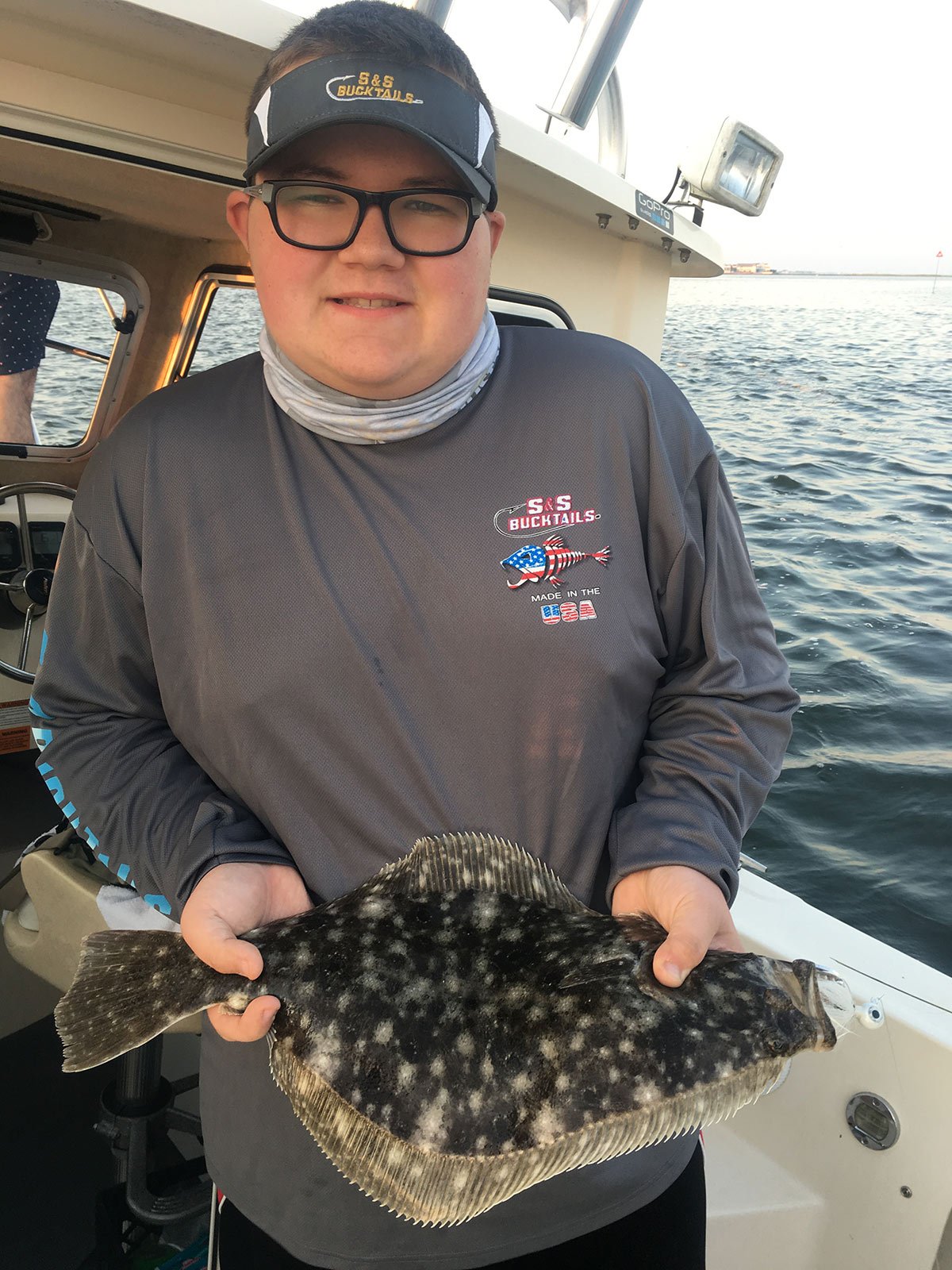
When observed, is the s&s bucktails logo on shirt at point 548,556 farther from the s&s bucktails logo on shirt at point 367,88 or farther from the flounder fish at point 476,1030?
the s&s bucktails logo on shirt at point 367,88

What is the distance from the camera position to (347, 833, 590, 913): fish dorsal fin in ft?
4.99

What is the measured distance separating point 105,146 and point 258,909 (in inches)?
76.4

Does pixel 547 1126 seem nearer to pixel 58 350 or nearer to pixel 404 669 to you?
pixel 404 669

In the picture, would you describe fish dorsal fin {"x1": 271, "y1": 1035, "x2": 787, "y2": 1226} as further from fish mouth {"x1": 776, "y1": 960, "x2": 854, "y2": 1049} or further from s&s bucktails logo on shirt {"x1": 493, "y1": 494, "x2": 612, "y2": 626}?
s&s bucktails logo on shirt {"x1": 493, "y1": 494, "x2": 612, "y2": 626}

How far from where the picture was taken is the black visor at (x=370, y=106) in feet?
4.71

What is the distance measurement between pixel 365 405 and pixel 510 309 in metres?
2.47

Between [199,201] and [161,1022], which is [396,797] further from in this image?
[199,201]

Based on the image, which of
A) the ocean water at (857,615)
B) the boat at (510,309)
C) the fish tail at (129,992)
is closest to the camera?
the fish tail at (129,992)

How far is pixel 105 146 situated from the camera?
95.0 inches

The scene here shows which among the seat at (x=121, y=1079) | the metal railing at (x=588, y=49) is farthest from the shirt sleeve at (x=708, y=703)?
the metal railing at (x=588, y=49)

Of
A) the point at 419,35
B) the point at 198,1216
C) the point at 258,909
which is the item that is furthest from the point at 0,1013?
the point at 419,35

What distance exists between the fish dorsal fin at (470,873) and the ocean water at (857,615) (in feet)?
13.3

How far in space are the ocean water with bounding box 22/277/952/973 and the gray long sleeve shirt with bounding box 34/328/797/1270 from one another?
3440 millimetres

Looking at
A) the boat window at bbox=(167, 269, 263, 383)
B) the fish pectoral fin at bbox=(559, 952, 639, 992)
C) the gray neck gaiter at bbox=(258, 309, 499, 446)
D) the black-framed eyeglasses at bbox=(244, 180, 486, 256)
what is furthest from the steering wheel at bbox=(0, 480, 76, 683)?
the fish pectoral fin at bbox=(559, 952, 639, 992)
